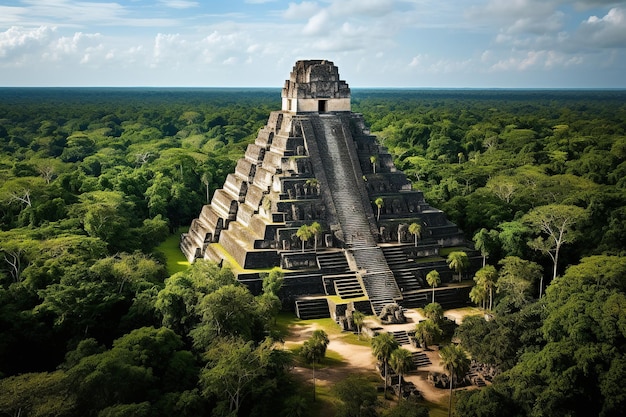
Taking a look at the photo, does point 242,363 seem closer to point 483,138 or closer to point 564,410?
point 564,410

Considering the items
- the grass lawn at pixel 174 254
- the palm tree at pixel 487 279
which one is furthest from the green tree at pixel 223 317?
the grass lawn at pixel 174 254

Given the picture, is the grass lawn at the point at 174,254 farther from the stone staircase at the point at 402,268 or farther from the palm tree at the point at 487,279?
the palm tree at the point at 487,279

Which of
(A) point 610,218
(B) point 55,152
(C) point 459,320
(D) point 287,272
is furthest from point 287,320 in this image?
(B) point 55,152

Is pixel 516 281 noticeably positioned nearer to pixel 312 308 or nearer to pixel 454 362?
pixel 454 362

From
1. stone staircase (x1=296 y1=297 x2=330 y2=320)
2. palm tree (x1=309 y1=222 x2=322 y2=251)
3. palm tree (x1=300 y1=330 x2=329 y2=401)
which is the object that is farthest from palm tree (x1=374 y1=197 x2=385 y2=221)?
palm tree (x1=300 y1=330 x2=329 y2=401)

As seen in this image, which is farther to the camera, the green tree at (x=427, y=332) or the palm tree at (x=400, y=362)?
the green tree at (x=427, y=332)

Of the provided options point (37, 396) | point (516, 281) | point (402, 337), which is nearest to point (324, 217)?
point (402, 337)
